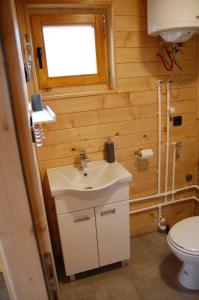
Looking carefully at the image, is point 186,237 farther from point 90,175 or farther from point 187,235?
point 90,175

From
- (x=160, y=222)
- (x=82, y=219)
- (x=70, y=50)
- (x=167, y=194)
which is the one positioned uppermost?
(x=70, y=50)

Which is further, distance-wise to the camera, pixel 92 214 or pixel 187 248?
pixel 92 214

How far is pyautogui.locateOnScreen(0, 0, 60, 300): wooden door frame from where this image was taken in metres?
0.39

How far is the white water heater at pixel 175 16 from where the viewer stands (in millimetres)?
1508

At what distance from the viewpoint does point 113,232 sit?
181 centimetres

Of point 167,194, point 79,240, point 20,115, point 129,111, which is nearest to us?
point 20,115

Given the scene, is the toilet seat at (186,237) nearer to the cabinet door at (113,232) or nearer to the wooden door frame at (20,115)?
the cabinet door at (113,232)

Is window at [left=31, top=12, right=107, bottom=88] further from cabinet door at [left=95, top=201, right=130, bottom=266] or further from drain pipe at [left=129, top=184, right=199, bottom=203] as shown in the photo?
drain pipe at [left=129, top=184, right=199, bottom=203]

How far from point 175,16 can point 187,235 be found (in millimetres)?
1516

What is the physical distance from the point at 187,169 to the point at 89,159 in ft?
3.46

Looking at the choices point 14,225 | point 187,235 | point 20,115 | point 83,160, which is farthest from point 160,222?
point 20,115

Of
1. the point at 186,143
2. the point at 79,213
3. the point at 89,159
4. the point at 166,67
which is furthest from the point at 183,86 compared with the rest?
the point at 79,213

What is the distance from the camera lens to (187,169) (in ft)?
7.68

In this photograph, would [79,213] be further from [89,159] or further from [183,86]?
[183,86]
